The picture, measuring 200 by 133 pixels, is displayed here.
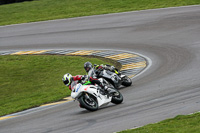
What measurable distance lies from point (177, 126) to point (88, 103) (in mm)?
4310

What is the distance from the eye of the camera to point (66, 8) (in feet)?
122

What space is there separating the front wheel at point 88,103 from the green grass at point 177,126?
132 inches

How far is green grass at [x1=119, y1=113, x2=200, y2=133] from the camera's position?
30.1 ft

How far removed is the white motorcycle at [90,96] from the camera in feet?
43.4

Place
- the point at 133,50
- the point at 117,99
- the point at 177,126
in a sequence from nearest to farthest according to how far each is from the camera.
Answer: the point at 177,126
the point at 117,99
the point at 133,50

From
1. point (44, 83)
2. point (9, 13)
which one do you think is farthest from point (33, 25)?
point (44, 83)

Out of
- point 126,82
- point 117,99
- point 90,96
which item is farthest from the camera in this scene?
point 126,82

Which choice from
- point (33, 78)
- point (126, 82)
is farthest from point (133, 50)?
point (126, 82)

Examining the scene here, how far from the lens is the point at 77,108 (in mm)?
14688

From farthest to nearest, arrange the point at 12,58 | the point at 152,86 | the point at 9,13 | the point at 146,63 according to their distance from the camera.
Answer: the point at 9,13 < the point at 12,58 < the point at 146,63 < the point at 152,86

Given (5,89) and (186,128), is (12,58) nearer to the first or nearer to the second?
(5,89)

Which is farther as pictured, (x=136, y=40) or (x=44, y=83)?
(x=136, y=40)

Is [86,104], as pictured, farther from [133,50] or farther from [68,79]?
[133,50]

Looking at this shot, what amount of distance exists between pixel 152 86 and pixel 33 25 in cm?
1871
